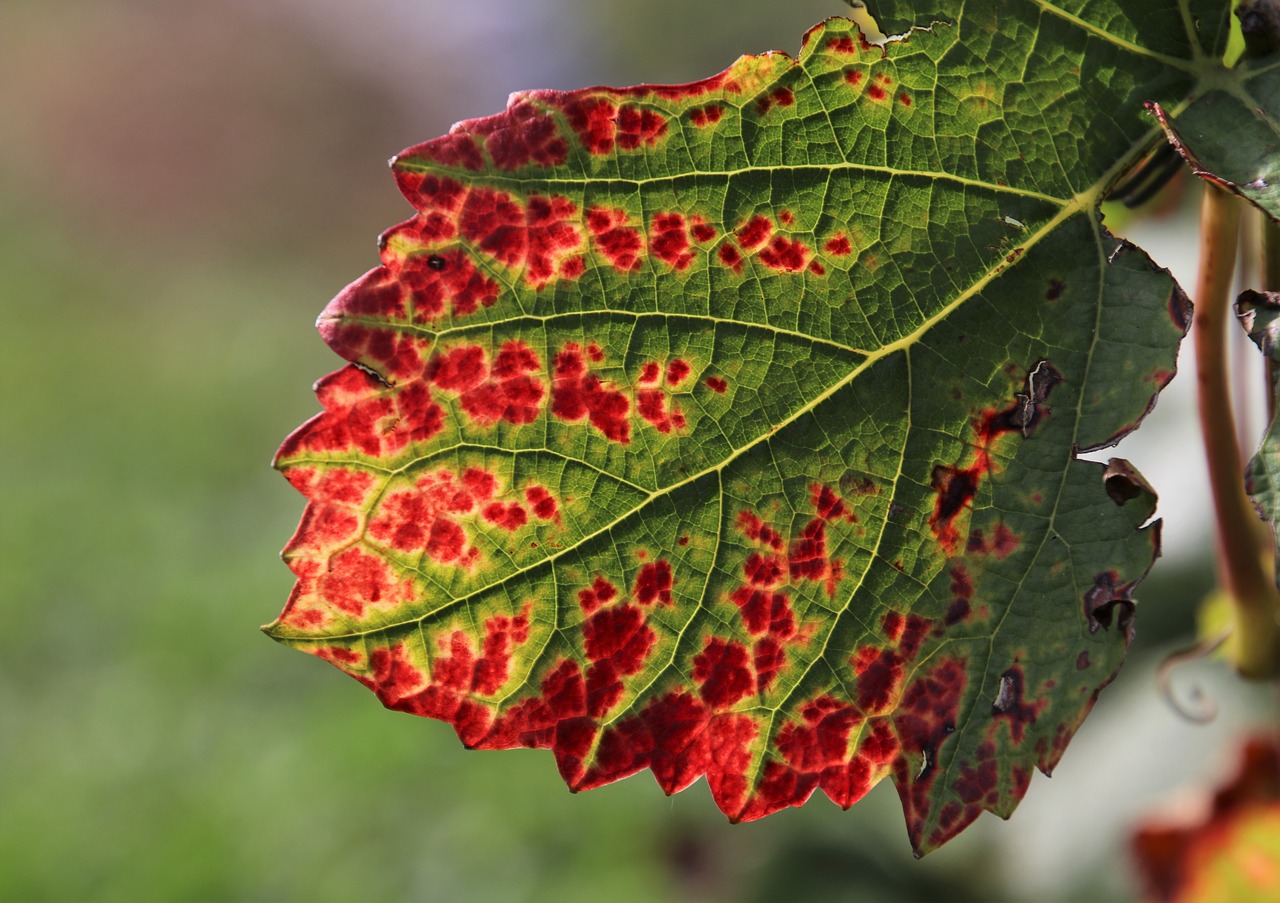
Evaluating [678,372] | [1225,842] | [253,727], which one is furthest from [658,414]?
[253,727]

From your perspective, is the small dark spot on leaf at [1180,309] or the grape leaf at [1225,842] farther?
the grape leaf at [1225,842]

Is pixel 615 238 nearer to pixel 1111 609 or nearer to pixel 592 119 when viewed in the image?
pixel 592 119

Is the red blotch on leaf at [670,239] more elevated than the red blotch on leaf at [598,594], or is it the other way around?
the red blotch on leaf at [670,239]

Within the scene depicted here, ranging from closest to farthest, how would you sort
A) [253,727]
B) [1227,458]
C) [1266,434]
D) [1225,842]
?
1. [1266,434]
2. [1227,458]
3. [1225,842]
4. [253,727]

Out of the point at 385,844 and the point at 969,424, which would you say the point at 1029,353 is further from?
the point at 385,844

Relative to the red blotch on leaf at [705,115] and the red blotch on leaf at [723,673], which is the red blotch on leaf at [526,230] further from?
the red blotch on leaf at [723,673]

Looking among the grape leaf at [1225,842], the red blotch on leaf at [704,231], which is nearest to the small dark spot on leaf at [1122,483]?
the red blotch on leaf at [704,231]

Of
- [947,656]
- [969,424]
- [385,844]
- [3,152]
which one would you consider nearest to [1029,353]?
[969,424]
